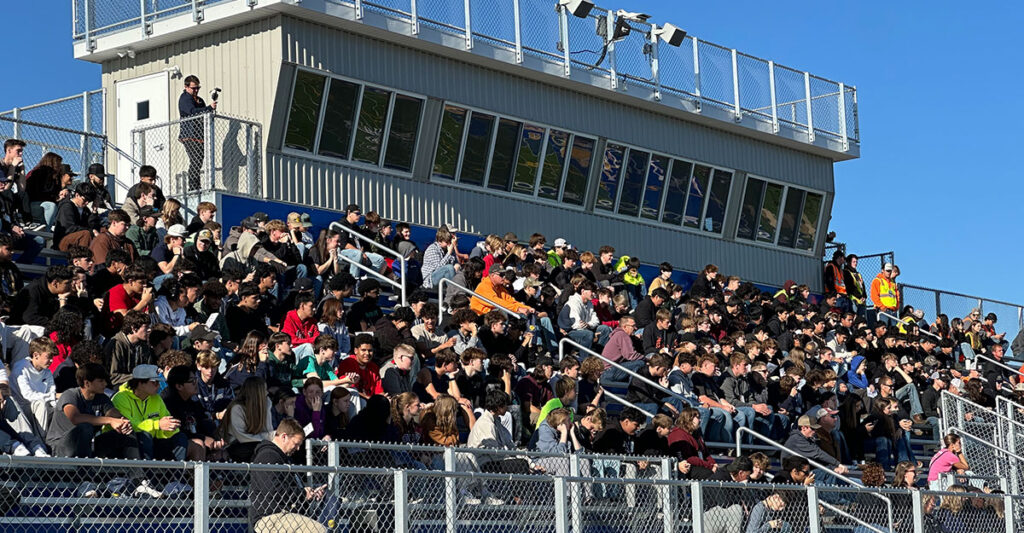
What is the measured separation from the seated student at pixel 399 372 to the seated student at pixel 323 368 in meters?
0.34

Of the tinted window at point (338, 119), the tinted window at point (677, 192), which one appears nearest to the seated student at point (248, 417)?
the tinted window at point (338, 119)

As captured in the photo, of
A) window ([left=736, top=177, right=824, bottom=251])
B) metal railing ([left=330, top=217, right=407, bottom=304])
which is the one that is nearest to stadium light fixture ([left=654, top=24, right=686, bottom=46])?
window ([left=736, top=177, right=824, bottom=251])

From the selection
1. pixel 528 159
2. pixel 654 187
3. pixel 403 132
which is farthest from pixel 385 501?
pixel 654 187

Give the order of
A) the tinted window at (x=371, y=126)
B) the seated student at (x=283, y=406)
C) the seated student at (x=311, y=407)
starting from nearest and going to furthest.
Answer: the seated student at (x=283, y=406) < the seated student at (x=311, y=407) < the tinted window at (x=371, y=126)

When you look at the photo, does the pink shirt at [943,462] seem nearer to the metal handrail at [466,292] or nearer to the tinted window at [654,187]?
the metal handrail at [466,292]

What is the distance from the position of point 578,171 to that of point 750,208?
4855mm

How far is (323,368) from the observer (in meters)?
13.6

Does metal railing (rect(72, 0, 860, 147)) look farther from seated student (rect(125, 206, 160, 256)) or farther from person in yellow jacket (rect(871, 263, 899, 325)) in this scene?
seated student (rect(125, 206, 160, 256))

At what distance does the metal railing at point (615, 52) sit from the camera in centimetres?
2225

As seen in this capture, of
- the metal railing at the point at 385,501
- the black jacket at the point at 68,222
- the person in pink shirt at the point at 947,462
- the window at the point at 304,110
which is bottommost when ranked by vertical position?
the person in pink shirt at the point at 947,462

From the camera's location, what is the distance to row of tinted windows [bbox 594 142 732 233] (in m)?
26.3

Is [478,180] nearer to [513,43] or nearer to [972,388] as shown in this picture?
[513,43]

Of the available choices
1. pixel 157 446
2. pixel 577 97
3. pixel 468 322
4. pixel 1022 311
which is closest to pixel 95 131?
pixel 577 97

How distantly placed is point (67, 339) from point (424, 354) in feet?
13.9
